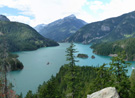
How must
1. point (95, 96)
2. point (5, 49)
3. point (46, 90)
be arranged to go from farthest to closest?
point (46, 90)
point (95, 96)
point (5, 49)

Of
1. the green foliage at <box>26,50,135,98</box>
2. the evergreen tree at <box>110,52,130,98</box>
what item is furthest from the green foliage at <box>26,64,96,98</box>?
the evergreen tree at <box>110,52,130,98</box>

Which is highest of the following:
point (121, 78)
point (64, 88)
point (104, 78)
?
point (121, 78)

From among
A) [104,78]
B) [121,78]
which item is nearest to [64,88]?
[104,78]

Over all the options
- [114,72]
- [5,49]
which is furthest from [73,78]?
[5,49]

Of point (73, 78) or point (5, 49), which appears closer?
point (5, 49)

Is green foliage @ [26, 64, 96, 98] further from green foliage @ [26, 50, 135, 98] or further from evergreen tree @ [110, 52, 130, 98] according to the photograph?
evergreen tree @ [110, 52, 130, 98]

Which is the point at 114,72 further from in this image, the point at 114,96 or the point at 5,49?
the point at 5,49

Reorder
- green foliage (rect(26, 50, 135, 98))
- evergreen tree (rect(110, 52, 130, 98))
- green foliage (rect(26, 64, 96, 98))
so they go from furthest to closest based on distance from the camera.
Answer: green foliage (rect(26, 64, 96, 98)) → green foliage (rect(26, 50, 135, 98)) → evergreen tree (rect(110, 52, 130, 98))

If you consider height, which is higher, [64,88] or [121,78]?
[121,78]

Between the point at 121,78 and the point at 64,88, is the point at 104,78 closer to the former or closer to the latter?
the point at 121,78

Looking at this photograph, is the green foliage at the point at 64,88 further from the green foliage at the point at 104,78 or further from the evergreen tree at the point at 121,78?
the evergreen tree at the point at 121,78

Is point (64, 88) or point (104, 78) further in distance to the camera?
point (64, 88)
